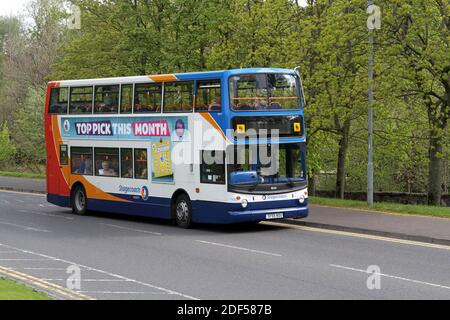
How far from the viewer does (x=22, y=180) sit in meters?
44.8

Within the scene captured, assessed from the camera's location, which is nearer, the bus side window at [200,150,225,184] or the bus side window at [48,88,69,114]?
the bus side window at [200,150,225,184]

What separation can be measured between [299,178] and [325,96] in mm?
7535

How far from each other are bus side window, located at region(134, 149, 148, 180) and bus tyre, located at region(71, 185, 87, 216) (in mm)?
3303

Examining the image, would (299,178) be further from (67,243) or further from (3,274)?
(3,274)

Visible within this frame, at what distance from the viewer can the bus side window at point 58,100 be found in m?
25.3

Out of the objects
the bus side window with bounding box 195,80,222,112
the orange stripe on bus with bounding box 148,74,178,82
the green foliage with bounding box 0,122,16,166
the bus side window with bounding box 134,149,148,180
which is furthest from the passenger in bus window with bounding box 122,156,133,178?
the green foliage with bounding box 0,122,16,166

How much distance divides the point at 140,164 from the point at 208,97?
365cm

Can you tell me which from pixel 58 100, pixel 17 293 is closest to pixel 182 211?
pixel 58 100

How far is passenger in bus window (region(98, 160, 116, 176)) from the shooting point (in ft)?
77.7

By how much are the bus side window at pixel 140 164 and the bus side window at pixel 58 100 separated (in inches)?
157

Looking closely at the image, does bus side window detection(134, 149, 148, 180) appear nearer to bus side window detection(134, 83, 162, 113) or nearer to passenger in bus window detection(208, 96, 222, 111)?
bus side window detection(134, 83, 162, 113)

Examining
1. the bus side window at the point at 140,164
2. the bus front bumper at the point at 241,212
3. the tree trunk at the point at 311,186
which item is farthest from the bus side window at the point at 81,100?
the tree trunk at the point at 311,186

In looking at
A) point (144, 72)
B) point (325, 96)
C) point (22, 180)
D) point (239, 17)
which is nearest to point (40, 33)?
point (22, 180)

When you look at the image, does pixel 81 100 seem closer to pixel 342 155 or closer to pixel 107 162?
pixel 107 162
